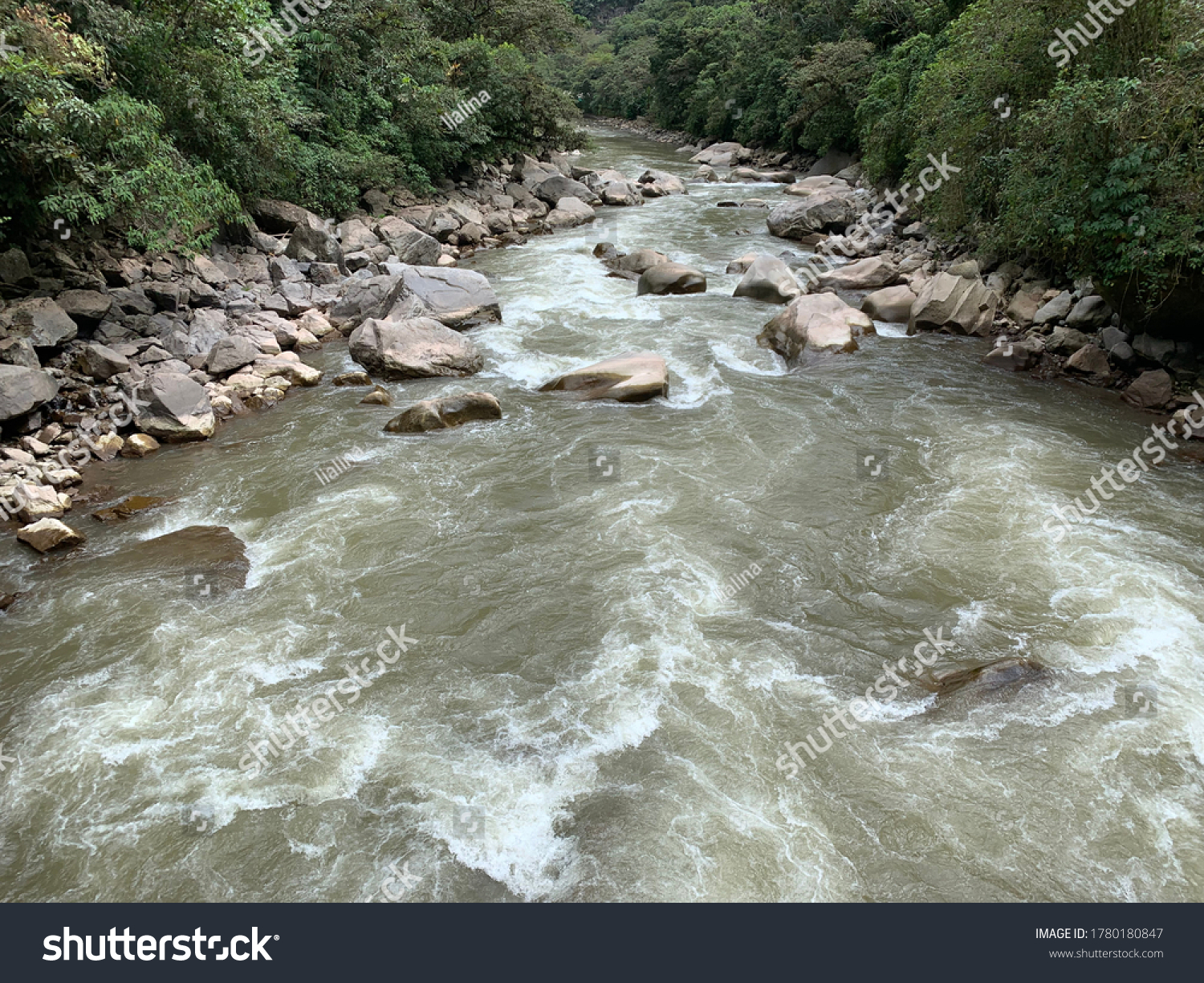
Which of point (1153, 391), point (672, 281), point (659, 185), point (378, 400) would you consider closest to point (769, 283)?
point (672, 281)

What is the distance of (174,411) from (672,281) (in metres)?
8.69

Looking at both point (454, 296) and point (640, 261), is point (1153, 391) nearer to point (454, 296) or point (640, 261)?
point (640, 261)

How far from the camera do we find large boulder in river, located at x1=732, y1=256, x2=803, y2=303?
13.9 metres

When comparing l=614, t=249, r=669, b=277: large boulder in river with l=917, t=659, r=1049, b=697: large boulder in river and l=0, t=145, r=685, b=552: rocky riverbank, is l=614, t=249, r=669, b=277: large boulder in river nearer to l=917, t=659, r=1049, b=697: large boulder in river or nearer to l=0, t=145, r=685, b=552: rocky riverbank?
l=0, t=145, r=685, b=552: rocky riverbank

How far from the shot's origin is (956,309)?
12055 mm

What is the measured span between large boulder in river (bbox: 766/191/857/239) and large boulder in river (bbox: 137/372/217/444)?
1422 cm

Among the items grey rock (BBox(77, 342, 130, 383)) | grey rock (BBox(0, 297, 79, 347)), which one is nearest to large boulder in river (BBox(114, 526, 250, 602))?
grey rock (BBox(77, 342, 130, 383))

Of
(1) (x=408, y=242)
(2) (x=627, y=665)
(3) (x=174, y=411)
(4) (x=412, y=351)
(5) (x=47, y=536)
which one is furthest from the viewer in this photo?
(1) (x=408, y=242)

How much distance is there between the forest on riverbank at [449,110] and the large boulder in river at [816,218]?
5.36 ft

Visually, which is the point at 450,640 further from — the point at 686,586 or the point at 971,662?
the point at 971,662

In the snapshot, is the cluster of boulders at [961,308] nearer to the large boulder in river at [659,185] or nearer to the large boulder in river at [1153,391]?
the large boulder in river at [1153,391]

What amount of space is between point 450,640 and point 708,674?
6.55 ft
